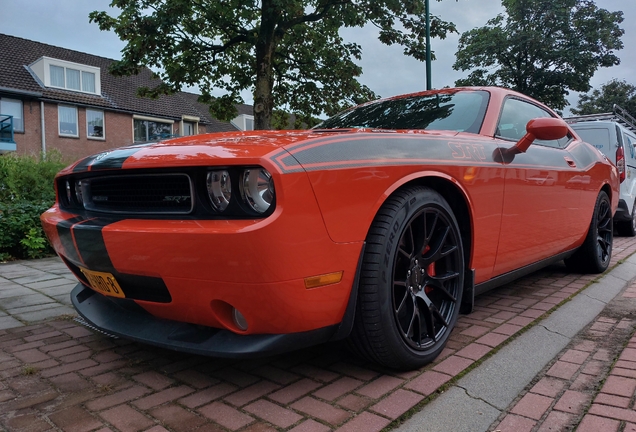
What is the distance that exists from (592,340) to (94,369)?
8.48 feet

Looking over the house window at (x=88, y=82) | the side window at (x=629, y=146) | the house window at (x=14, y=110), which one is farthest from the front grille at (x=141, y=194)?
the house window at (x=88, y=82)

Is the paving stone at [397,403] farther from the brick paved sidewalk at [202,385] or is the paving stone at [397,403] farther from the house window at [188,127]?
the house window at [188,127]

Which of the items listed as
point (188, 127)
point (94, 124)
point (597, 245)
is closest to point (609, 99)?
point (188, 127)

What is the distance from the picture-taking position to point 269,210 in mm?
1731

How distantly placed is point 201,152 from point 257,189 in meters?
0.28

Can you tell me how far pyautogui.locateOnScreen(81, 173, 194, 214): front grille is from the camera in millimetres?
1935

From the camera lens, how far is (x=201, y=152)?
1889 mm

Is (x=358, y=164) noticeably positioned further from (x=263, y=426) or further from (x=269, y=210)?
(x=263, y=426)

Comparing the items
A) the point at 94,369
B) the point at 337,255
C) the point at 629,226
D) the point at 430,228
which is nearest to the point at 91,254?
the point at 94,369

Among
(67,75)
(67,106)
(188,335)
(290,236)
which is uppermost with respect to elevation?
(67,75)

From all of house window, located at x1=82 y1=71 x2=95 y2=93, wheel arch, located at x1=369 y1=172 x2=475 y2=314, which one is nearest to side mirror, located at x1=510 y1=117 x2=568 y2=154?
wheel arch, located at x1=369 y1=172 x2=475 y2=314

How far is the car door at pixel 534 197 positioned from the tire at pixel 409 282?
1.77 feet

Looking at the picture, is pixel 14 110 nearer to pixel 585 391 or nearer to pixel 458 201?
pixel 458 201

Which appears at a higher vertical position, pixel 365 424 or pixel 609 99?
pixel 609 99
